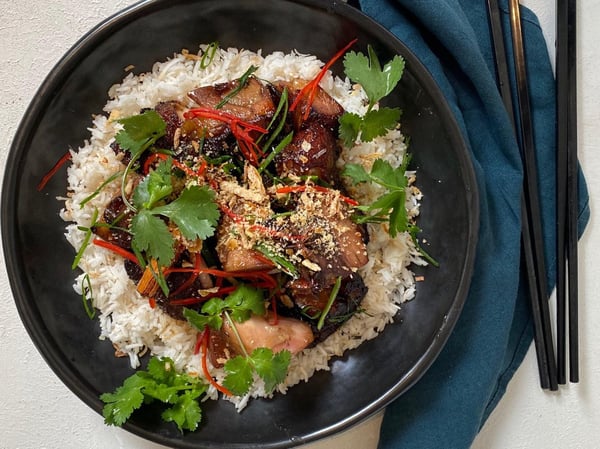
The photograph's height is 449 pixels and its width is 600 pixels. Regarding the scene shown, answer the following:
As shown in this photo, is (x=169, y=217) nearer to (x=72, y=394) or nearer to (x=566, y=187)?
(x=72, y=394)

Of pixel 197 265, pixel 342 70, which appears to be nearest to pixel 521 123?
pixel 342 70

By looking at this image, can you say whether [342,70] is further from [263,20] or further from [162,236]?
[162,236]

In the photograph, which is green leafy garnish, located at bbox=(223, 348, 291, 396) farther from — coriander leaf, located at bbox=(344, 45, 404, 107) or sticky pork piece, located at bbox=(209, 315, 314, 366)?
coriander leaf, located at bbox=(344, 45, 404, 107)

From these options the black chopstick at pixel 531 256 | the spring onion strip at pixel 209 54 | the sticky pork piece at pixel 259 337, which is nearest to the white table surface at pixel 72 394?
the black chopstick at pixel 531 256

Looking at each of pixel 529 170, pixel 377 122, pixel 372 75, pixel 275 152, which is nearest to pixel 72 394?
pixel 275 152

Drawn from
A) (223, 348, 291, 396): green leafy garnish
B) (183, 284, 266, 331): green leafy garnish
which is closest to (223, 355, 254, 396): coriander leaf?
(223, 348, 291, 396): green leafy garnish

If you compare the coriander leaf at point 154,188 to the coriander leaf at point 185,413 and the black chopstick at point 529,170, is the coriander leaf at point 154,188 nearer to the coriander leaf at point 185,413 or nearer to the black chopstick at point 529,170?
the coriander leaf at point 185,413
